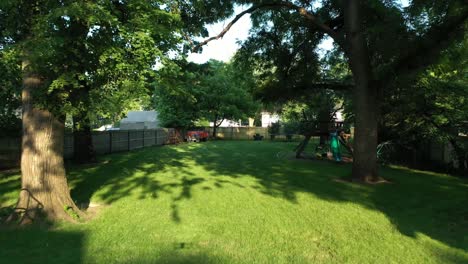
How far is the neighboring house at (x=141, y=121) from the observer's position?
1750 inches

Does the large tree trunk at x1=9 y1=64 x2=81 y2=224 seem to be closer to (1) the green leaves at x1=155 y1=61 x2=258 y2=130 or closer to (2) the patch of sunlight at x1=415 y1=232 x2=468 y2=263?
(2) the patch of sunlight at x1=415 y1=232 x2=468 y2=263

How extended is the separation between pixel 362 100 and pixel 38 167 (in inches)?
320

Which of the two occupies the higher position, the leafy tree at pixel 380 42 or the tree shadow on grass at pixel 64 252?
the leafy tree at pixel 380 42

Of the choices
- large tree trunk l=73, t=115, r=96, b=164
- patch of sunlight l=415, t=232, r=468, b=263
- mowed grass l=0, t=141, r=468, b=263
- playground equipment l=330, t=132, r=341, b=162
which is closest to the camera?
patch of sunlight l=415, t=232, r=468, b=263

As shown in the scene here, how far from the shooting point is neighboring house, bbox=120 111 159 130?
146 feet

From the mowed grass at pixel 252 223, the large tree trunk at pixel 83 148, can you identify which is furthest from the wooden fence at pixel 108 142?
the mowed grass at pixel 252 223

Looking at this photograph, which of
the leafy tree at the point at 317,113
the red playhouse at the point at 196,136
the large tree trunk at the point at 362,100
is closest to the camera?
the large tree trunk at the point at 362,100

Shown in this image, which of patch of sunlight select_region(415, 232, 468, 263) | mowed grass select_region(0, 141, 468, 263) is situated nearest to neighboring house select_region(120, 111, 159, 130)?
mowed grass select_region(0, 141, 468, 263)

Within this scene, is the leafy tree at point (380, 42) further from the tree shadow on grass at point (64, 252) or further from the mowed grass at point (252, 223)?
the tree shadow on grass at point (64, 252)

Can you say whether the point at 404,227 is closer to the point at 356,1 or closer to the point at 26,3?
the point at 26,3

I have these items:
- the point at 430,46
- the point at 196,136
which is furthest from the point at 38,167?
the point at 196,136

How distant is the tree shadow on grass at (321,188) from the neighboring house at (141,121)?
30.6m

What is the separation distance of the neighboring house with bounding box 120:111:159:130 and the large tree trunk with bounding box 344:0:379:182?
33669mm

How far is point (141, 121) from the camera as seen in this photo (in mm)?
46656
